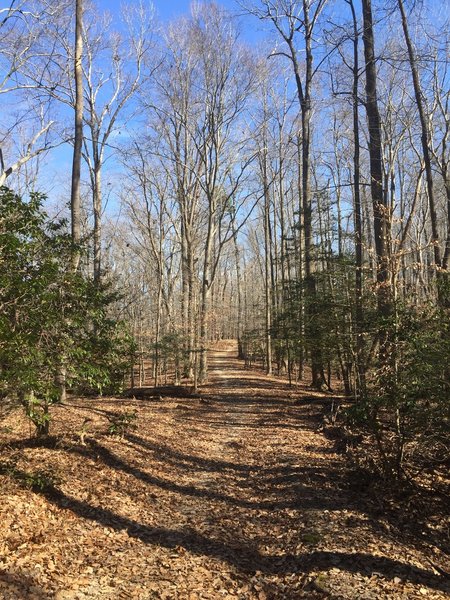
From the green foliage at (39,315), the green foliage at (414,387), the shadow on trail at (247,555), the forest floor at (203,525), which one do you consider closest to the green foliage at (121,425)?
the forest floor at (203,525)

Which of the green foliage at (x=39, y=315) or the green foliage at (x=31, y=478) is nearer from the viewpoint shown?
the green foliage at (x=39, y=315)

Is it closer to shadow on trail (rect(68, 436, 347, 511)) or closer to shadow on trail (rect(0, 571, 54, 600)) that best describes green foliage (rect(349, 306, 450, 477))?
shadow on trail (rect(68, 436, 347, 511))

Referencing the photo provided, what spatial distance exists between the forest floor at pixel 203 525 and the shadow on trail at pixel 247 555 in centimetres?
2

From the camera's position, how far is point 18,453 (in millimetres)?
6359

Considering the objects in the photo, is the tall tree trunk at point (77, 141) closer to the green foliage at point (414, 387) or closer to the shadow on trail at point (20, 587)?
the green foliage at point (414, 387)

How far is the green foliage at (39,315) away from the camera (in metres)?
4.73

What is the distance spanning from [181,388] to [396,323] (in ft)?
38.3

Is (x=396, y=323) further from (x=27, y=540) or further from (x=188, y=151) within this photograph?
(x=188, y=151)

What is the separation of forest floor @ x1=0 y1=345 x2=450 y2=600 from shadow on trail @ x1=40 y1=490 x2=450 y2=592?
0.06 ft

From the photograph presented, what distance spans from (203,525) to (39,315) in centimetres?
314

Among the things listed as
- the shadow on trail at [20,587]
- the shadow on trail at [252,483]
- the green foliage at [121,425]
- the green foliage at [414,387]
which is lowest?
the shadow on trail at [252,483]

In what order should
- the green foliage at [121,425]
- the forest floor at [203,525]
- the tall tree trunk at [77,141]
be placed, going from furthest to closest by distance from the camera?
1. the tall tree trunk at [77,141]
2. the green foliage at [121,425]
3. the forest floor at [203,525]

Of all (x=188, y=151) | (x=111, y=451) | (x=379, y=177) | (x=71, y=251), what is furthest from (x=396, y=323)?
(x=188, y=151)

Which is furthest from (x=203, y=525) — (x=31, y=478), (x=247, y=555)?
(x=31, y=478)
